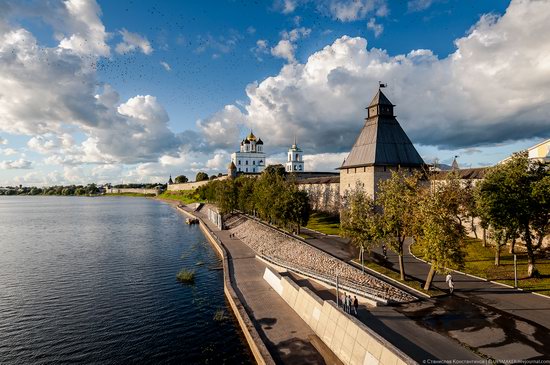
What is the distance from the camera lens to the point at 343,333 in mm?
15773

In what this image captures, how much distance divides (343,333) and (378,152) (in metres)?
35.0

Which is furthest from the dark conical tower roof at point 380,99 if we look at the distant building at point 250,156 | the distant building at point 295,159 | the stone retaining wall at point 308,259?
the distant building at point 250,156

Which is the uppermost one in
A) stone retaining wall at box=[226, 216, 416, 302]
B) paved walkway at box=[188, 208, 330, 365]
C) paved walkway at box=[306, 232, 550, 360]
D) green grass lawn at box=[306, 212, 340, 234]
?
green grass lawn at box=[306, 212, 340, 234]

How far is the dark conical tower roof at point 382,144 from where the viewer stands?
4669 cm

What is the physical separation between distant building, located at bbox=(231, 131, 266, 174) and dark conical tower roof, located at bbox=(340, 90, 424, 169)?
363ft

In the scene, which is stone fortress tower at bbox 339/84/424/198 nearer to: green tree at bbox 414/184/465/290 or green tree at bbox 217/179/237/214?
green tree at bbox 414/184/465/290

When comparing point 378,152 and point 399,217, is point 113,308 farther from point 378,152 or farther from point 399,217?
point 378,152

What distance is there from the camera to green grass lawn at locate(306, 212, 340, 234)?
4796 centimetres

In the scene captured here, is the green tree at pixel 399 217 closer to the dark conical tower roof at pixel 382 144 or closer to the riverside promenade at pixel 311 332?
the riverside promenade at pixel 311 332

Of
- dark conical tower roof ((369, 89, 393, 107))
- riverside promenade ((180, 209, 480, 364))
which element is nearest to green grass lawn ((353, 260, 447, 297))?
riverside promenade ((180, 209, 480, 364))

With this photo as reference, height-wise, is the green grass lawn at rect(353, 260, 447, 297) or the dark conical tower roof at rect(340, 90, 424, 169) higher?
the dark conical tower roof at rect(340, 90, 424, 169)

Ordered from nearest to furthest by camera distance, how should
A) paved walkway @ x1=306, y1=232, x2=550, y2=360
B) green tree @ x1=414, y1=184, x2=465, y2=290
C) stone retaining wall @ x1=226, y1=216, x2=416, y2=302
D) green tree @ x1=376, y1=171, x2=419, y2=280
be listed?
paved walkway @ x1=306, y1=232, x2=550, y2=360, green tree @ x1=414, y1=184, x2=465, y2=290, stone retaining wall @ x1=226, y1=216, x2=416, y2=302, green tree @ x1=376, y1=171, x2=419, y2=280

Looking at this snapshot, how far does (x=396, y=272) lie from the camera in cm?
2672

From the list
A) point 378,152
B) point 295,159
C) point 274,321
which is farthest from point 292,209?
point 295,159
